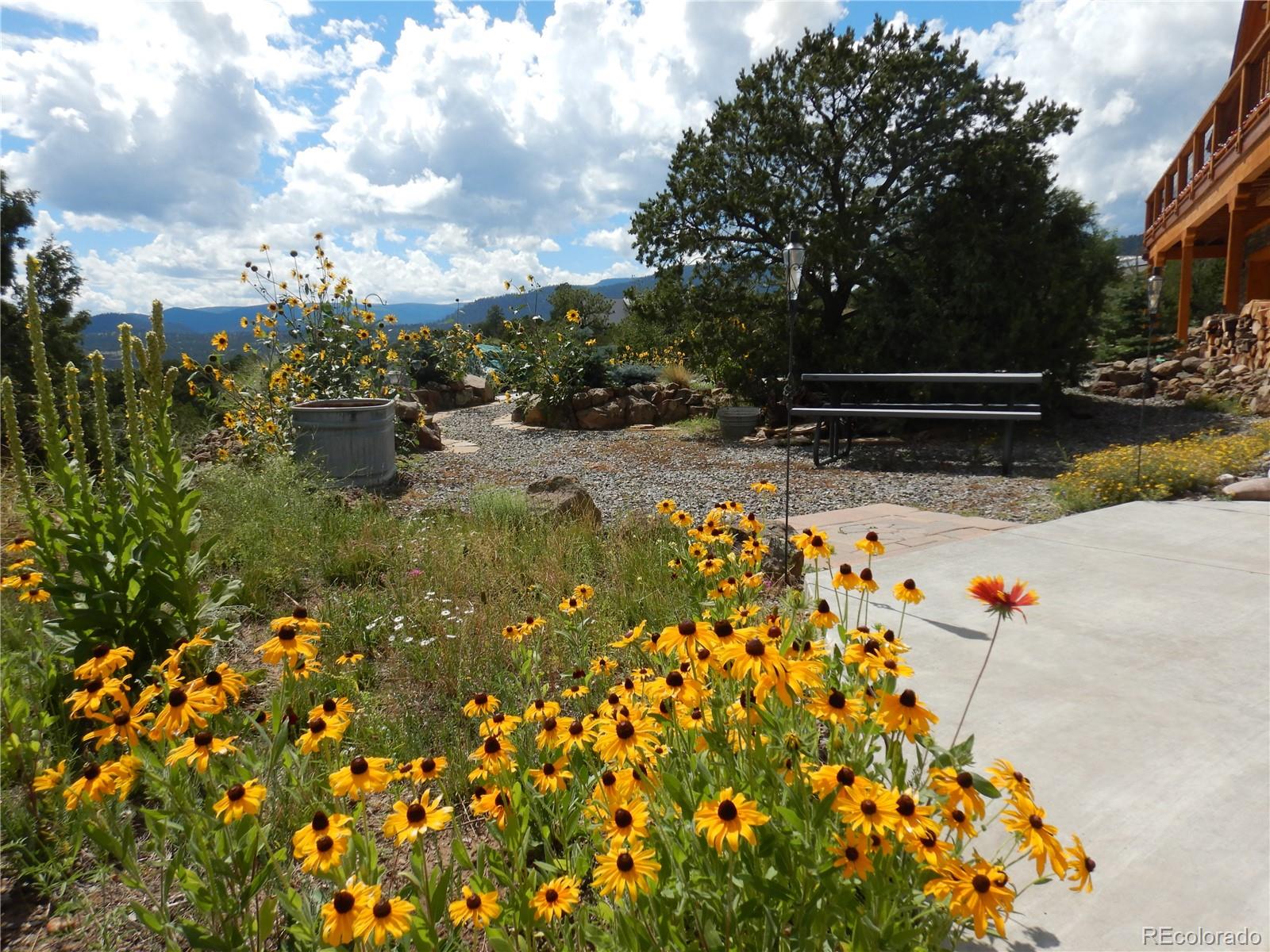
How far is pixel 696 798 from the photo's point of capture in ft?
4.22

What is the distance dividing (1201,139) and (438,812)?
15.8 m

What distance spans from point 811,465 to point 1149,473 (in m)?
2.97

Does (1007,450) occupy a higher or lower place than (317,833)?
lower

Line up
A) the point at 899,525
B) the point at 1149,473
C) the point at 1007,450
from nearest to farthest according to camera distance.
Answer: the point at 899,525 < the point at 1149,473 < the point at 1007,450

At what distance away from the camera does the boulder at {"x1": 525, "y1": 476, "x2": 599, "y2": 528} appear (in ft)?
14.4

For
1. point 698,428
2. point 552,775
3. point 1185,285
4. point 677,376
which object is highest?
point 1185,285

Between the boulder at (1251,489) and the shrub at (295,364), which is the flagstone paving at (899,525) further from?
the shrub at (295,364)

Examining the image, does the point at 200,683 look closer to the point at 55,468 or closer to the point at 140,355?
the point at 55,468

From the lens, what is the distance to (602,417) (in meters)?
10.9

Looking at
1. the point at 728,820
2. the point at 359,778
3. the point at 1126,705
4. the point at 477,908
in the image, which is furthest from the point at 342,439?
the point at 728,820

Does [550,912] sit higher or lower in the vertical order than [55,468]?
lower

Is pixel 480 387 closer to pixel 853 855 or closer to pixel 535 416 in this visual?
pixel 535 416

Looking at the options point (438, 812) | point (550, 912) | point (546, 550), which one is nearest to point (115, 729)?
point (438, 812)

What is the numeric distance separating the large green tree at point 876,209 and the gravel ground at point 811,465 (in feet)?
3.57
